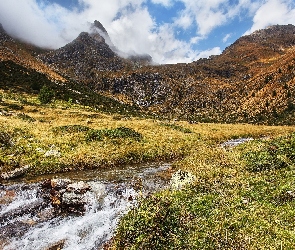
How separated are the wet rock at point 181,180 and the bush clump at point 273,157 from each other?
4787 millimetres

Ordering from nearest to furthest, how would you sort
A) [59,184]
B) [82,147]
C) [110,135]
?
1. [59,184]
2. [82,147]
3. [110,135]

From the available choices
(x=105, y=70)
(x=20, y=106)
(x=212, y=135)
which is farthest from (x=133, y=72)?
(x=212, y=135)

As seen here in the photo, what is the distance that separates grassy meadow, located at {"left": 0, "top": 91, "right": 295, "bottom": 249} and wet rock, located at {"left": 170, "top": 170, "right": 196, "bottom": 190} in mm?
659

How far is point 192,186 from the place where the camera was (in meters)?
18.0

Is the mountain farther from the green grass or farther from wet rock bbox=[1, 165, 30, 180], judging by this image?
wet rock bbox=[1, 165, 30, 180]

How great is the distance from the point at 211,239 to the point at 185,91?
497 ft

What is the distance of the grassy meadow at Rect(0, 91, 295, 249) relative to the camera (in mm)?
11781

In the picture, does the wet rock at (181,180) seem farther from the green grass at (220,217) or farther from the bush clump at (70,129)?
the bush clump at (70,129)

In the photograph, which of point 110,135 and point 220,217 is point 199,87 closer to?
point 110,135

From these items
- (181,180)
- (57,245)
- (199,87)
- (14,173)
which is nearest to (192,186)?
(181,180)

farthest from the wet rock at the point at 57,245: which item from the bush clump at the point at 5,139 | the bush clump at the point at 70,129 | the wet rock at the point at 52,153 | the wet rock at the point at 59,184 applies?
the bush clump at the point at 70,129

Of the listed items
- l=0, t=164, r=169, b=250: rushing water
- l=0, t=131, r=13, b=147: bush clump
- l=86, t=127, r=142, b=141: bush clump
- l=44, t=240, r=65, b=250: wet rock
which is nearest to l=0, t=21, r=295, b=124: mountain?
l=86, t=127, r=142, b=141: bush clump

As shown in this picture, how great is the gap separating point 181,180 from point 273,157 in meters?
7.63

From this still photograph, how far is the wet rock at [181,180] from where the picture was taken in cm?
1845
